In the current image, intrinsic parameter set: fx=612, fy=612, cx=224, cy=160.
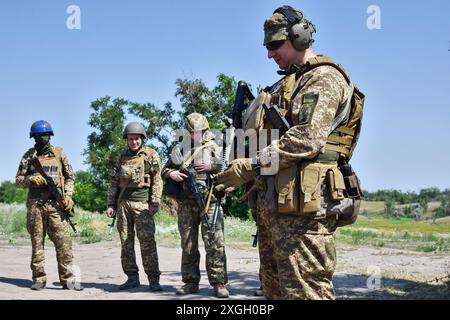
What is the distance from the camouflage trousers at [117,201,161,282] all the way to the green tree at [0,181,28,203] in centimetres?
9622

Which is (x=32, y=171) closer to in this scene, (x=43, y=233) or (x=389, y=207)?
(x=43, y=233)

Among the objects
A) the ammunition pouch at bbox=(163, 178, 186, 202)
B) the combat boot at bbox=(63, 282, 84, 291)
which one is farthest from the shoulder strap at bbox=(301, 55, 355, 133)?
the combat boot at bbox=(63, 282, 84, 291)

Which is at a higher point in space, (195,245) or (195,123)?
(195,123)

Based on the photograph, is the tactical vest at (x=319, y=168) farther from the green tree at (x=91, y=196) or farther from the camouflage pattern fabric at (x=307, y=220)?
the green tree at (x=91, y=196)

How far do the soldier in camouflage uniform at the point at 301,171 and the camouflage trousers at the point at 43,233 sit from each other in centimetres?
526

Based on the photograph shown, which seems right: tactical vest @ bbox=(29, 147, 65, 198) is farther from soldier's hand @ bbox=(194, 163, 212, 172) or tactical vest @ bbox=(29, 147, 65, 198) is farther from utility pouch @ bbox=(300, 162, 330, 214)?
utility pouch @ bbox=(300, 162, 330, 214)

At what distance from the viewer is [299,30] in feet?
14.0

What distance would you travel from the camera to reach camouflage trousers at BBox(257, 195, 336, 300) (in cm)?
408

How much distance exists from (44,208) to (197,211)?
2319 mm

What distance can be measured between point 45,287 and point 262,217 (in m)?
5.73

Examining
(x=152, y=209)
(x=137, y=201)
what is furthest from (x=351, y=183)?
(x=137, y=201)

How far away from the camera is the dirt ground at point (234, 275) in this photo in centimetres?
837
